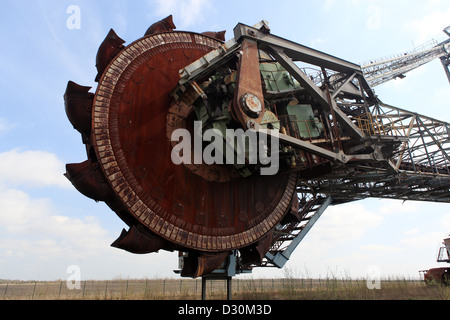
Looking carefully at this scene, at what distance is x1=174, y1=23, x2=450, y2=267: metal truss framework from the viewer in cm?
796

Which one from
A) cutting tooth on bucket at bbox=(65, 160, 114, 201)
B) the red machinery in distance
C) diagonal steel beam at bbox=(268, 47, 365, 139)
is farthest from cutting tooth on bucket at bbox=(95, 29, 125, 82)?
the red machinery in distance

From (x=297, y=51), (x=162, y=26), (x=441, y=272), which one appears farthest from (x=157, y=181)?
(x=441, y=272)

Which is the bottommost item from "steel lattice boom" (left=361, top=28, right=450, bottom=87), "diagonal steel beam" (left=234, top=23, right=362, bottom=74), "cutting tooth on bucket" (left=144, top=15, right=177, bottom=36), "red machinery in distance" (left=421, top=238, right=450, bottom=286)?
"red machinery in distance" (left=421, top=238, right=450, bottom=286)

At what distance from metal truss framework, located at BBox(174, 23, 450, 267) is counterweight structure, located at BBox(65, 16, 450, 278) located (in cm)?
5

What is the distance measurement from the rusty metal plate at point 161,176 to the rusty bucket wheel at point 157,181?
24 mm

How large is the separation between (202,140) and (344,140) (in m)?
4.50

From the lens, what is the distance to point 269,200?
8547 millimetres

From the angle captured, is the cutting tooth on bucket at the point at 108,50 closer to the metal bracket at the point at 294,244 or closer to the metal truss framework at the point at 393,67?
the metal bracket at the point at 294,244

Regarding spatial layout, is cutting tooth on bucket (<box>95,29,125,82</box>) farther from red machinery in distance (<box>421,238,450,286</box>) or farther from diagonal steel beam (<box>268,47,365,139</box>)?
red machinery in distance (<box>421,238,450,286</box>)

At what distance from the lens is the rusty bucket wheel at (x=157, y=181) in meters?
6.70

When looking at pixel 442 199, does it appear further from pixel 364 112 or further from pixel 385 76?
pixel 385 76

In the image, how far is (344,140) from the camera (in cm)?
966

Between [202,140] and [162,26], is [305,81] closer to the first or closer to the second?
[202,140]

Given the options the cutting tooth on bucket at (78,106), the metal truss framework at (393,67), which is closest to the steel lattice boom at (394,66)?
the metal truss framework at (393,67)
